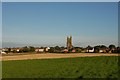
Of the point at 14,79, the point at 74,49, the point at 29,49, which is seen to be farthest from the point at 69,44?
the point at 14,79

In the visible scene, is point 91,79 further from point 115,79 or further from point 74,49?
point 74,49

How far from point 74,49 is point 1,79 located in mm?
102864

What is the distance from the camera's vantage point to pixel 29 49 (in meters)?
123

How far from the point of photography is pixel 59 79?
1712 cm

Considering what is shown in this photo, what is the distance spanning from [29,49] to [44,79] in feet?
350

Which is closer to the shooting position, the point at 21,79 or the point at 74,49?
the point at 21,79

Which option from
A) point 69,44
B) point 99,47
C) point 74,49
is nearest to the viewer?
point 69,44

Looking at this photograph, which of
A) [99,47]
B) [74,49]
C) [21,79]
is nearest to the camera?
[21,79]

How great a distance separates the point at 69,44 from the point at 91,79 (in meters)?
90.7

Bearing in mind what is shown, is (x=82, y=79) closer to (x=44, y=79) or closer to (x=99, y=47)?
(x=44, y=79)

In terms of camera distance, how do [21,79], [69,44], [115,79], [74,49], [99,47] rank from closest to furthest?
1. [115,79]
2. [21,79]
3. [69,44]
4. [74,49]
5. [99,47]

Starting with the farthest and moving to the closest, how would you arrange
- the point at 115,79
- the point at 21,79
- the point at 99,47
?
the point at 99,47, the point at 21,79, the point at 115,79

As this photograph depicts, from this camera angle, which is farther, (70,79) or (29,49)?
(29,49)

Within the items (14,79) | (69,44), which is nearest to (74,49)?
(69,44)
